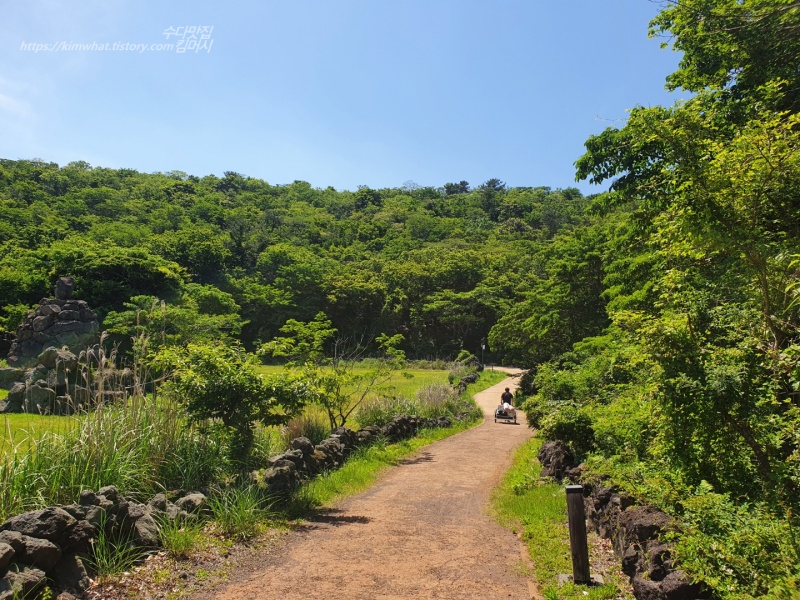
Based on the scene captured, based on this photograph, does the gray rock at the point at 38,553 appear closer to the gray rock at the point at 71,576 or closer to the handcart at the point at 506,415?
the gray rock at the point at 71,576

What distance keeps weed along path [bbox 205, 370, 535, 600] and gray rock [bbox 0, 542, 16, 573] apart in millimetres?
1609

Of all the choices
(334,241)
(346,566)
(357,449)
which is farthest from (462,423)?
(334,241)

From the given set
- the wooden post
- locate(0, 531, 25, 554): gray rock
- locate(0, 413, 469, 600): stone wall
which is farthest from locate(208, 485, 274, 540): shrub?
A: the wooden post

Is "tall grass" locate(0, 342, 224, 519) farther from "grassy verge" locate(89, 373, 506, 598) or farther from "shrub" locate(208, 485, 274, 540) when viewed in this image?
"grassy verge" locate(89, 373, 506, 598)

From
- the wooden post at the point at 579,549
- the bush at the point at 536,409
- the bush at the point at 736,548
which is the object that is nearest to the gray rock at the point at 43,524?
the wooden post at the point at 579,549

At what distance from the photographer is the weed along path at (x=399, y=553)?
5535 mm

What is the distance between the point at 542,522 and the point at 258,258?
202 feet

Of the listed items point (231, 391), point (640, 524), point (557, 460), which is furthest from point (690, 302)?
point (231, 391)

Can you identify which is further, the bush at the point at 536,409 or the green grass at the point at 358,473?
the bush at the point at 536,409

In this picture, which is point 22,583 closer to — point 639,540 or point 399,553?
point 399,553

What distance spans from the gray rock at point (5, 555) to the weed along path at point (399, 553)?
161 cm

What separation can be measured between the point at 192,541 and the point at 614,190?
34.2 ft

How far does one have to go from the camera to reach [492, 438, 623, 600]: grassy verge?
547 centimetres

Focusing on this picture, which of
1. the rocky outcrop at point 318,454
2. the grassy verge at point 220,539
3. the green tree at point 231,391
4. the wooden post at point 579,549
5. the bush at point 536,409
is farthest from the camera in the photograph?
the bush at point 536,409
